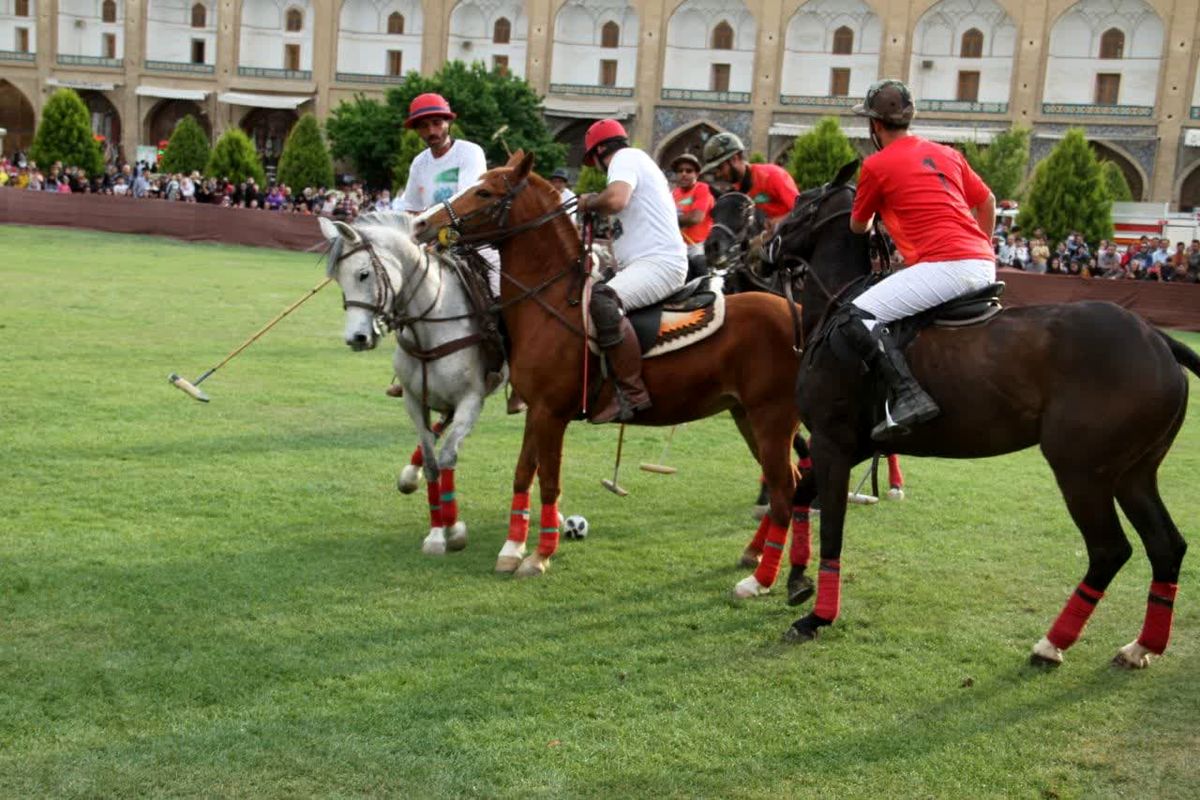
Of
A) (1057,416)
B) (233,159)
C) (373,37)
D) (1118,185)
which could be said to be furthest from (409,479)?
(373,37)

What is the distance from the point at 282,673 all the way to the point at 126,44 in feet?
217

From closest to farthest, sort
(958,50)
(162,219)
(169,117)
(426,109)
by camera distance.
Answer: (426,109) < (162,219) < (958,50) < (169,117)

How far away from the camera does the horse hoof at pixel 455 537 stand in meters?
8.47

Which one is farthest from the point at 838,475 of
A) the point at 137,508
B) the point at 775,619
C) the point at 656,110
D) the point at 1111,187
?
the point at 656,110

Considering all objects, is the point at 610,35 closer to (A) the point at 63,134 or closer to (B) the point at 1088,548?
(A) the point at 63,134

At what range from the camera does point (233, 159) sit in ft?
153

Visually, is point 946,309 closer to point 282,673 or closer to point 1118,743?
point 1118,743

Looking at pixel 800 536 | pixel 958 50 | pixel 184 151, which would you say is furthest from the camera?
pixel 958 50

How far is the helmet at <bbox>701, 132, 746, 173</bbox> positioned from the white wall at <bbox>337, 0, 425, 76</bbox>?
57104mm

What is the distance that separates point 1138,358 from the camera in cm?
623

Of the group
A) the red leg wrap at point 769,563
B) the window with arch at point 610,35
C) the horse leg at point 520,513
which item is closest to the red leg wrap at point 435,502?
the horse leg at point 520,513

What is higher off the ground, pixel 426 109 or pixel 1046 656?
pixel 426 109

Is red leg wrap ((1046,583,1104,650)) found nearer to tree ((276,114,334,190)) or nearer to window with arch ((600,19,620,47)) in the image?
tree ((276,114,334,190))

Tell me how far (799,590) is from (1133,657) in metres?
1.81
